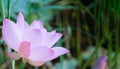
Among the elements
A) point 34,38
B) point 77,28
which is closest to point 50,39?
point 34,38

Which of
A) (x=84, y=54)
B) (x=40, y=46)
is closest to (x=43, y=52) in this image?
(x=40, y=46)

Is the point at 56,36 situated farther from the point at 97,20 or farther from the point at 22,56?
the point at 97,20

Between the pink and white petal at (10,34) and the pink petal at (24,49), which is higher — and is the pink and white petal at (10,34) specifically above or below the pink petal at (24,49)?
above

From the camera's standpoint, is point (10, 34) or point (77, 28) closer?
point (10, 34)

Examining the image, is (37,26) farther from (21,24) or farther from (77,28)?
(77,28)

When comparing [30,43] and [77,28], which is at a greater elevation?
[30,43]

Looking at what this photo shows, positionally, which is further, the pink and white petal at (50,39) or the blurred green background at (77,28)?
the blurred green background at (77,28)
